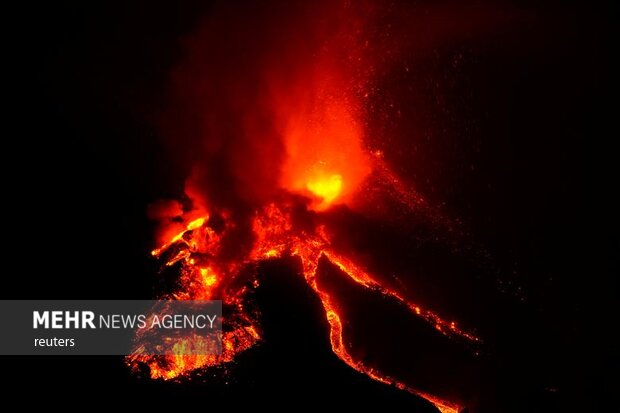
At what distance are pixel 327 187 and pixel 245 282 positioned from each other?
1.83m

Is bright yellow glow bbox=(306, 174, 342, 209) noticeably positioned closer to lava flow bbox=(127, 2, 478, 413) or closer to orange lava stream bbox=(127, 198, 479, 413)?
lava flow bbox=(127, 2, 478, 413)

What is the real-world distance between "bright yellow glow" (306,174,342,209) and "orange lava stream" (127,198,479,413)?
59 cm

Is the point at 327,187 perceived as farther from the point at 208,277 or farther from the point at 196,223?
the point at 208,277

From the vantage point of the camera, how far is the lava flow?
6.22 m

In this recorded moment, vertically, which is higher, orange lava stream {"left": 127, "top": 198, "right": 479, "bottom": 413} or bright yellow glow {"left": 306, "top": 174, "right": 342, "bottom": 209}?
bright yellow glow {"left": 306, "top": 174, "right": 342, "bottom": 209}

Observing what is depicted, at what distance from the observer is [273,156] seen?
23.7 ft

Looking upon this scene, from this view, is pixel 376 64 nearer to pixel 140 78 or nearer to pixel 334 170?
pixel 334 170

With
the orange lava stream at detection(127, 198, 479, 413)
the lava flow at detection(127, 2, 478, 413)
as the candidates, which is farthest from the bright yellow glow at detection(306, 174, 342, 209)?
the orange lava stream at detection(127, 198, 479, 413)

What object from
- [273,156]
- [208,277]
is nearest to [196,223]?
[208,277]

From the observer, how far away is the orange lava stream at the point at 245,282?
18.5 ft

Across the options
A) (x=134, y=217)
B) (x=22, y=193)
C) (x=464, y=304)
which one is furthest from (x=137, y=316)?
(x=464, y=304)

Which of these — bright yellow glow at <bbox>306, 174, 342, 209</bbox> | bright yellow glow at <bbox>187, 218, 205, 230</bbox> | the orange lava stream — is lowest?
the orange lava stream

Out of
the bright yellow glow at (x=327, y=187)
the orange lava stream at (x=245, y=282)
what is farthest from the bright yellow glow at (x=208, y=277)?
the bright yellow glow at (x=327, y=187)

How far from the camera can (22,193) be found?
6.80m
